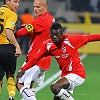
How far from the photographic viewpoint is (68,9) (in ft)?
89.7

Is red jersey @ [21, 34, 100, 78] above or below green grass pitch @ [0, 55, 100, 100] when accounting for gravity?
Result: above

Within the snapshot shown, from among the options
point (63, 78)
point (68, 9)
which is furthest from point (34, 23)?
point (68, 9)

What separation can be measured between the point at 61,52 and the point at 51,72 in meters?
7.77

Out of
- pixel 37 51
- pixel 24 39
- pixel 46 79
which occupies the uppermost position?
pixel 37 51

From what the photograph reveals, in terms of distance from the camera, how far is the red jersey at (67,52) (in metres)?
10.0

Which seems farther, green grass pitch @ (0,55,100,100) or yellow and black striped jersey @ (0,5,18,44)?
green grass pitch @ (0,55,100,100)

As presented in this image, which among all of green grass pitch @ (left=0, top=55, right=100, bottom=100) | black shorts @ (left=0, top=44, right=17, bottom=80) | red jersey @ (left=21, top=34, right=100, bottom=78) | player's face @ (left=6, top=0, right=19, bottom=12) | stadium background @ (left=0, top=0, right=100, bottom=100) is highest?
player's face @ (left=6, top=0, right=19, bottom=12)

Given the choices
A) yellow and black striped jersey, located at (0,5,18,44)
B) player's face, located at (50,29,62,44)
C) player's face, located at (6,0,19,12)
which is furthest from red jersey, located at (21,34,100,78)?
player's face, located at (6,0,19,12)

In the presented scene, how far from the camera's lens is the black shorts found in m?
11.0

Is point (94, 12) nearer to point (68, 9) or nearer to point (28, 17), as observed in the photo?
point (68, 9)

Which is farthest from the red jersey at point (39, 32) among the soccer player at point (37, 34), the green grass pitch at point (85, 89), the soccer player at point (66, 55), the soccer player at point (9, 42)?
the green grass pitch at point (85, 89)

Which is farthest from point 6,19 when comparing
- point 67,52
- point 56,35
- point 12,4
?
point 67,52

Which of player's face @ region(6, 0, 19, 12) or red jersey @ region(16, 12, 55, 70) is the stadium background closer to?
red jersey @ region(16, 12, 55, 70)

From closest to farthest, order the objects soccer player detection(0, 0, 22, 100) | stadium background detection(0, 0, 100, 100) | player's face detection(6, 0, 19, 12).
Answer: soccer player detection(0, 0, 22, 100) → player's face detection(6, 0, 19, 12) → stadium background detection(0, 0, 100, 100)
